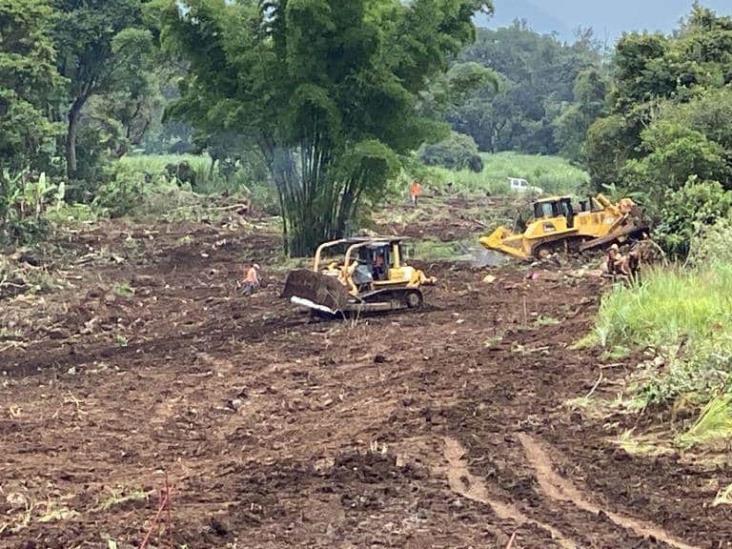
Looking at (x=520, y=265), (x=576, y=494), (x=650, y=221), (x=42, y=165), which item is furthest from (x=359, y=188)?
(x=576, y=494)

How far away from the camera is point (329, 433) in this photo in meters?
8.66

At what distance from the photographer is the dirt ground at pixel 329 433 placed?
618 centimetres

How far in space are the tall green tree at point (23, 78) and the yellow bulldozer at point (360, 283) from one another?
10280mm

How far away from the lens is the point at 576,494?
266 inches

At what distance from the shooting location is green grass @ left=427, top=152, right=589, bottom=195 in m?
45.2

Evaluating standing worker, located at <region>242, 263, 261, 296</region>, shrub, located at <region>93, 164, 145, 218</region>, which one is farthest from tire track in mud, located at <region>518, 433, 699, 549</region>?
shrub, located at <region>93, 164, 145, 218</region>

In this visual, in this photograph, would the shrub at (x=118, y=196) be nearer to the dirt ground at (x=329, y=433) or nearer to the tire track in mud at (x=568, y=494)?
the dirt ground at (x=329, y=433)

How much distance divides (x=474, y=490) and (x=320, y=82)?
1493cm

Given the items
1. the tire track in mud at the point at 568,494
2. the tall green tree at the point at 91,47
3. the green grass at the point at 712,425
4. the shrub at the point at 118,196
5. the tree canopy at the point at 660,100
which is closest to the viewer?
the tire track in mud at the point at 568,494

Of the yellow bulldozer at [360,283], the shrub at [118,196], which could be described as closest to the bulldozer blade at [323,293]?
the yellow bulldozer at [360,283]

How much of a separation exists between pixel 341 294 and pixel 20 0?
13698mm

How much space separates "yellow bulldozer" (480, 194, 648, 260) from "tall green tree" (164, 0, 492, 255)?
2.63 m

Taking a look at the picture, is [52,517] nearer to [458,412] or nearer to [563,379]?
[458,412]

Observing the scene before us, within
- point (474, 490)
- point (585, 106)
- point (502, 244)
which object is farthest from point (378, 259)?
point (585, 106)
